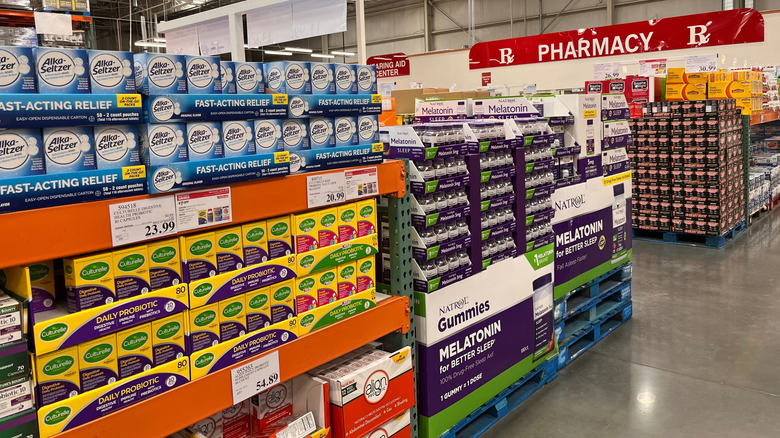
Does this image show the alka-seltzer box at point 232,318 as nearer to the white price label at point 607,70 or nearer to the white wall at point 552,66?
the white price label at point 607,70

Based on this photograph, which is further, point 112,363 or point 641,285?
point 641,285

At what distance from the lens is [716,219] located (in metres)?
8.02

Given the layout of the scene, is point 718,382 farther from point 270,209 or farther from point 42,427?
point 42,427

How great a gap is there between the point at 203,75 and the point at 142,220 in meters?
0.51

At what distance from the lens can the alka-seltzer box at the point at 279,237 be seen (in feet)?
7.32

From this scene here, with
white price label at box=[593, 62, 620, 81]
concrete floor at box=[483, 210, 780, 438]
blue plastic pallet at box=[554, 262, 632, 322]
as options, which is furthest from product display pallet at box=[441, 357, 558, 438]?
white price label at box=[593, 62, 620, 81]

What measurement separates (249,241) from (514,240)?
1957 mm

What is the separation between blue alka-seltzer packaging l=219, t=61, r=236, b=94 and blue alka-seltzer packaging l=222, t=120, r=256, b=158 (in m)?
0.12

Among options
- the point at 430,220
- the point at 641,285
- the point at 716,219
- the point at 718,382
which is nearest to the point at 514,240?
the point at 430,220

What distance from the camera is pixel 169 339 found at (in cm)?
193

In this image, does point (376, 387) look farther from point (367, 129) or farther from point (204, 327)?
point (367, 129)

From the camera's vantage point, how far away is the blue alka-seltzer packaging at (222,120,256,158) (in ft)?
6.73

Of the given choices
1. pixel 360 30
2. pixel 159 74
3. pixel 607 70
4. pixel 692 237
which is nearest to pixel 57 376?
pixel 159 74

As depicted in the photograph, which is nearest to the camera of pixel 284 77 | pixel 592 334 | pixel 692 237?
pixel 284 77
